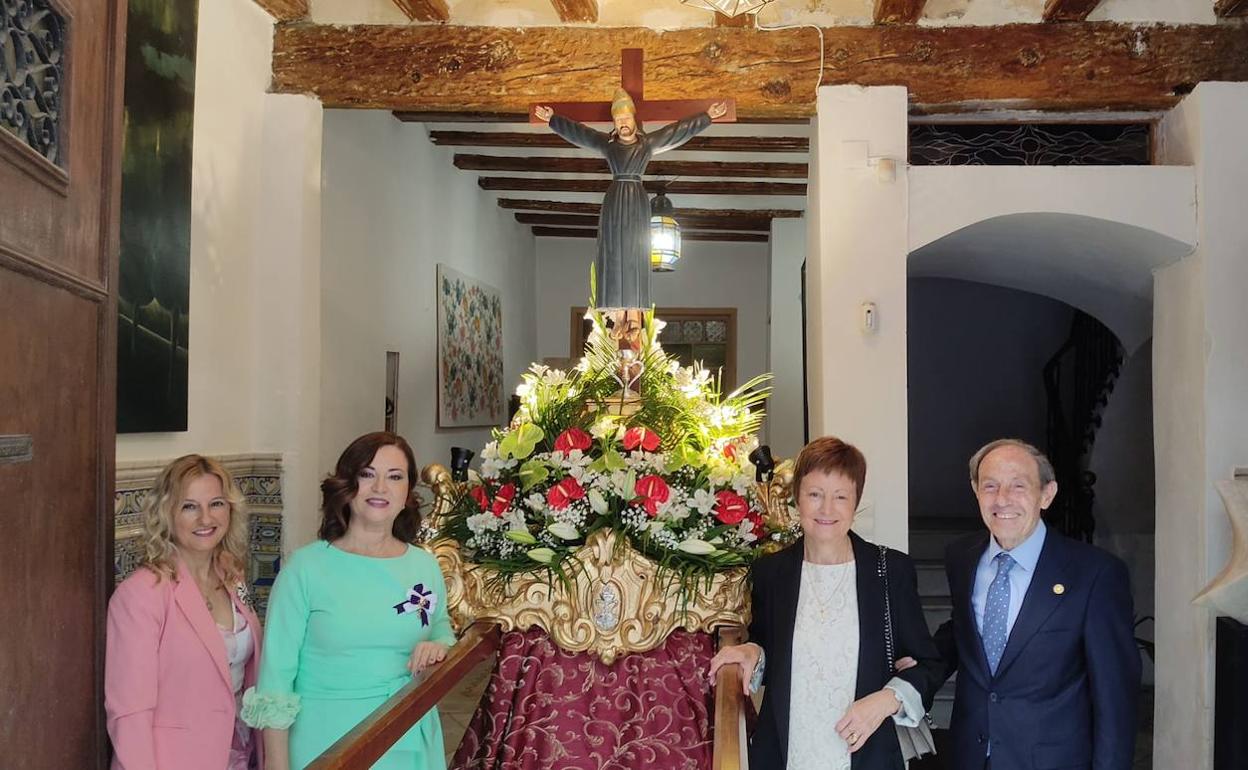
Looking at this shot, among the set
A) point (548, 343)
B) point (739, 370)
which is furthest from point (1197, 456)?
point (548, 343)

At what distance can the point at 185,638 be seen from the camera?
212cm

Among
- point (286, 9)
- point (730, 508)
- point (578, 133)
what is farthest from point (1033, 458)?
point (286, 9)

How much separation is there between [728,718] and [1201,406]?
2.74 metres

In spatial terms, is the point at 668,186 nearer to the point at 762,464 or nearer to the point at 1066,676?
the point at 762,464

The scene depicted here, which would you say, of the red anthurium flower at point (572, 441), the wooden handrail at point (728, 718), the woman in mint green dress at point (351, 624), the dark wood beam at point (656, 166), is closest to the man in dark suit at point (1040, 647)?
the wooden handrail at point (728, 718)

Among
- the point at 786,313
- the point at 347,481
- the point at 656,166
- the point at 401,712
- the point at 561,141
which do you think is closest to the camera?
the point at 401,712

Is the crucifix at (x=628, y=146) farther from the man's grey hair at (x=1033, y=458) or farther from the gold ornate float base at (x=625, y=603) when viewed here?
the man's grey hair at (x=1033, y=458)

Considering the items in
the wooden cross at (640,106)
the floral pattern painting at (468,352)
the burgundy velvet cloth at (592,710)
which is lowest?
the burgundy velvet cloth at (592,710)

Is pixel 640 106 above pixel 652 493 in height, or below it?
above

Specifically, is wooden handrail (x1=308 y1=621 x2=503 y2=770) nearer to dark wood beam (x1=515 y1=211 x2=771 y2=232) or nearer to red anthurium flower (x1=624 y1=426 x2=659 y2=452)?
red anthurium flower (x1=624 y1=426 x2=659 y2=452)

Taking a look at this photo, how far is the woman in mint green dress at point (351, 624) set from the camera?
7.13 feet

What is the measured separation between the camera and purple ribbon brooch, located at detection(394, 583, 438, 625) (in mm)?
2312

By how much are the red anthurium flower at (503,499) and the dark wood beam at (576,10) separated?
2226mm

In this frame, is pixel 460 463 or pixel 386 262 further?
pixel 386 262
